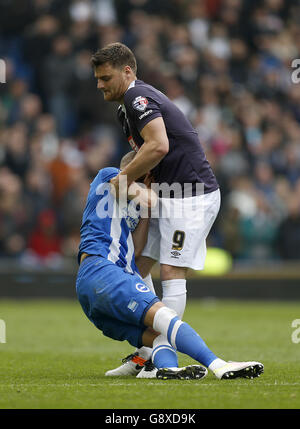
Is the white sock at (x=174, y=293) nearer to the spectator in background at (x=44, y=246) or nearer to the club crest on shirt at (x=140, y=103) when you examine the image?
the club crest on shirt at (x=140, y=103)

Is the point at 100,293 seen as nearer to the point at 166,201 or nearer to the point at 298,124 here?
the point at 166,201

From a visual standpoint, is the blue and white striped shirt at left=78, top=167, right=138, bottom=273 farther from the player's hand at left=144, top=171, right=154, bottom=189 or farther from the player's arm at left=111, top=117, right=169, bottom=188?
the player's hand at left=144, top=171, right=154, bottom=189

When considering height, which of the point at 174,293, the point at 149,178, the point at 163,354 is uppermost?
the point at 149,178

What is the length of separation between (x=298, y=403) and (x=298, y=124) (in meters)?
12.4

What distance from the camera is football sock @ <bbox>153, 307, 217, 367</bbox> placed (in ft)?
18.6

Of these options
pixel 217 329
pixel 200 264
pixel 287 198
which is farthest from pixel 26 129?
pixel 200 264

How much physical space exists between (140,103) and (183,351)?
5.62 ft

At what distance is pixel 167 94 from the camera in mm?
15055

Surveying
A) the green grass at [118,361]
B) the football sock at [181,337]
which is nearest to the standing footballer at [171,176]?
the football sock at [181,337]

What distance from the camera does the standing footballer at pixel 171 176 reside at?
20.8 ft

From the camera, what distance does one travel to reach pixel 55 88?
49.9ft

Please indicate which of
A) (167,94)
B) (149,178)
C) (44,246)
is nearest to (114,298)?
(149,178)

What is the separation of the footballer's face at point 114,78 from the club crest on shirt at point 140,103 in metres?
0.27

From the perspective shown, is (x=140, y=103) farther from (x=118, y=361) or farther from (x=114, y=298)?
(x=118, y=361)
